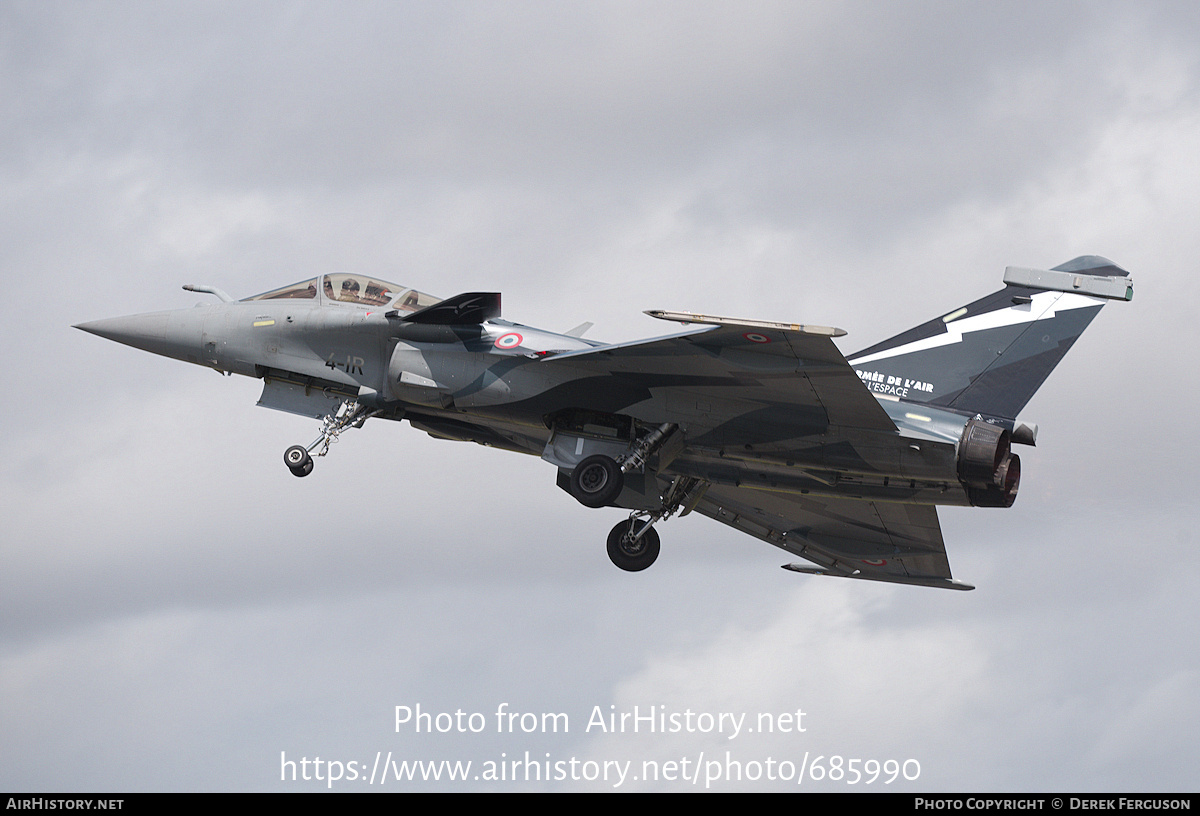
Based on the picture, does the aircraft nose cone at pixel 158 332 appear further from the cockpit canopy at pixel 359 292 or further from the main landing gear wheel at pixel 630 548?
the main landing gear wheel at pixel 630 548

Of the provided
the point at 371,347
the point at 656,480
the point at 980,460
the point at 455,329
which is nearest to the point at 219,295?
the point at 371,347

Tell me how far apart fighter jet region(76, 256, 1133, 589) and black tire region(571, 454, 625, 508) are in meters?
0.02

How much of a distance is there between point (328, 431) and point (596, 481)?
452 cm

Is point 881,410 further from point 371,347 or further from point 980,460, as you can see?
point 371,347

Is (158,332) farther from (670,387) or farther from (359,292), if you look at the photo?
(670,387)

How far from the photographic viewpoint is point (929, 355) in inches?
862

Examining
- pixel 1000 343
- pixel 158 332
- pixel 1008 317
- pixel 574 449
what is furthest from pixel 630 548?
pixel 158 332

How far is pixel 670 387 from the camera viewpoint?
2098 centimetres

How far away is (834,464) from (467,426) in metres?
6.26

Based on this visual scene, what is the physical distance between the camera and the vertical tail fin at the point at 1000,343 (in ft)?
69.9

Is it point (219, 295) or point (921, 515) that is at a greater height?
point (219, 295)

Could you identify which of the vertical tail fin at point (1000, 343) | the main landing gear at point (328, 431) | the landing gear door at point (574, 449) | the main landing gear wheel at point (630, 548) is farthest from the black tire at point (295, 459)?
the vertical tail fin at point (1000, 343)
